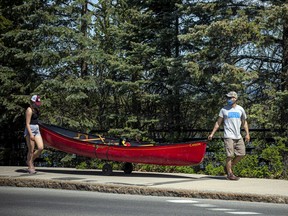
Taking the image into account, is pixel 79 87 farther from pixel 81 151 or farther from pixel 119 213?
pixel 119 213

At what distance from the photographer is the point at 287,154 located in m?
16.0

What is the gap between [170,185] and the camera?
38.5ft

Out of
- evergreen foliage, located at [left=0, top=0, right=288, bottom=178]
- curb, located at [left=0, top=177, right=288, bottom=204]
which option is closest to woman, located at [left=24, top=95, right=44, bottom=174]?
curb, located at [left=0, top=177, right=288, bottom=204]

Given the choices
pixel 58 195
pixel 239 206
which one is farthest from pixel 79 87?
pixel 239 206

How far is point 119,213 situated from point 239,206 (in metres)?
2.33

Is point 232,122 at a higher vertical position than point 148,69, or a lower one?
lower

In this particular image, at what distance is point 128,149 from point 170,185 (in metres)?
2.62

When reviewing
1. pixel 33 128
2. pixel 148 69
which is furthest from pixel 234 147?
pixel 148 69

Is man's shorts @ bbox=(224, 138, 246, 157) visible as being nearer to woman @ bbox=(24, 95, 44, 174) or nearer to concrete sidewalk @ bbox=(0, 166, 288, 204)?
concrete sidewalk @ bbox=(0, 166, 288, 204)

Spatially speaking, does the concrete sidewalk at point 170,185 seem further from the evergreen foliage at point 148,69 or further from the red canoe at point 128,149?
the evergreen foliage at point 148,69

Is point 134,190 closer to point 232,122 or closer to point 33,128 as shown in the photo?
point 232,122

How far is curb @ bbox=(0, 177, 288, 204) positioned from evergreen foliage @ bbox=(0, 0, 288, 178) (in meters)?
4.57

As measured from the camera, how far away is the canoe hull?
13281 mm

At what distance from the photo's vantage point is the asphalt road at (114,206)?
8.87 metres
